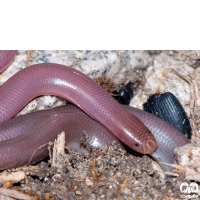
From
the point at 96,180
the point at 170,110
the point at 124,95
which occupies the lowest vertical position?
the point at 96,180

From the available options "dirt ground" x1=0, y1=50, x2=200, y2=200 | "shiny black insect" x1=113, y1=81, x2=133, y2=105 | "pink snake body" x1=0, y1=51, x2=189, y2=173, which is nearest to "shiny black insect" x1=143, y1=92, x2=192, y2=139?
"pink snake body" x1=0, y1=51, x2=189, y2=173

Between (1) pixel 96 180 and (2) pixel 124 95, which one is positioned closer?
(1) pixel 96 180

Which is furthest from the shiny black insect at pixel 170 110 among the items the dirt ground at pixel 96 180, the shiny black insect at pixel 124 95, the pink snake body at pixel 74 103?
the dirt ground at pixel 96 180

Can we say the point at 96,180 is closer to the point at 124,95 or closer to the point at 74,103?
the point at 74,103

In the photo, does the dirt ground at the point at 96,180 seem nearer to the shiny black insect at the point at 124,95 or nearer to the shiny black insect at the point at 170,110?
the shiny black insect at the point at 170,110

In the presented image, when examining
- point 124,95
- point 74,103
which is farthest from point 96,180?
point 124,95

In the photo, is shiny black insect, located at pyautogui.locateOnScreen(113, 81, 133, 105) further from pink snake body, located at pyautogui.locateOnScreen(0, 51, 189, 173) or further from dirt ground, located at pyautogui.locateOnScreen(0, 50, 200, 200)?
dirt ground, located at pyautogui.locateOnScreen(0, 50, 200, 200)
